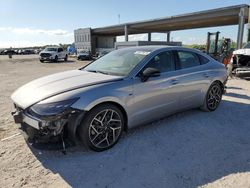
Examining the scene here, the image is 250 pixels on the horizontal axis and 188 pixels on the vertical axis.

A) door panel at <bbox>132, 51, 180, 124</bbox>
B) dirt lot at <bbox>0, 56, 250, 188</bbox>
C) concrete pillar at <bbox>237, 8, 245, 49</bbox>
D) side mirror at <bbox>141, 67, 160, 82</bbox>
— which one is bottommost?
dirt lot at <bbox>0, 56, 250, 188</bbox>

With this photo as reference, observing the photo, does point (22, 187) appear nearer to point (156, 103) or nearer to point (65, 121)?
point (65, 121)

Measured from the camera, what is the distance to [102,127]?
357 cm

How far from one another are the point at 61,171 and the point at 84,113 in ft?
2.68

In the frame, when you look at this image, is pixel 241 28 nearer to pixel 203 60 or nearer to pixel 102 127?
pixel 203 60

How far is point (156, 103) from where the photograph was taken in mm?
4230

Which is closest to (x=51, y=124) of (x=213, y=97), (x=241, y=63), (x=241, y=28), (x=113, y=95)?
(x=113, y=95)

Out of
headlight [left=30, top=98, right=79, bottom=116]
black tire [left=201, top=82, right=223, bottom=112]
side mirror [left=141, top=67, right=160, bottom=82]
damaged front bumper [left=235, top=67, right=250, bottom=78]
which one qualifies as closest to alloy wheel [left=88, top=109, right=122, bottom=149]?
headlight [left=30, top=98, right=79, bottom=116]

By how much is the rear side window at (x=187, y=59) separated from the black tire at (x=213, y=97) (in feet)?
2.50

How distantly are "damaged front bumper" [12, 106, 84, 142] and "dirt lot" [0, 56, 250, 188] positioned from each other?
39cm

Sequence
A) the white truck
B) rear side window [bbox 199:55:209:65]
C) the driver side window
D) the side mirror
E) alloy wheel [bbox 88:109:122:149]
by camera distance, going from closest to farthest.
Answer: alloy wheel [bbox 88:109:122:149] < the side mirror < the driver side window < rear side window [bbox 199:55:209:65] < the white truck

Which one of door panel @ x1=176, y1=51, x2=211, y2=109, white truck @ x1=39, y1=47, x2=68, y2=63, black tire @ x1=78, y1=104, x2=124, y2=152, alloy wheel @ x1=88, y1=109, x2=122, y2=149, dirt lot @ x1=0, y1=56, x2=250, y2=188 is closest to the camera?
dirt lot @ x1=0, y1=56, x2=250, y2=188

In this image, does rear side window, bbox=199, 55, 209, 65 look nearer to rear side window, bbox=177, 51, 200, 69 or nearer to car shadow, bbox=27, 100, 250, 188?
rear side window, bbox=177, 51, 200, 69

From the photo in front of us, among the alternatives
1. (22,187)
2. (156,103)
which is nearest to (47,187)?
(22,187)

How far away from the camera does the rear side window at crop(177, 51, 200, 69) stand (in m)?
4.79
